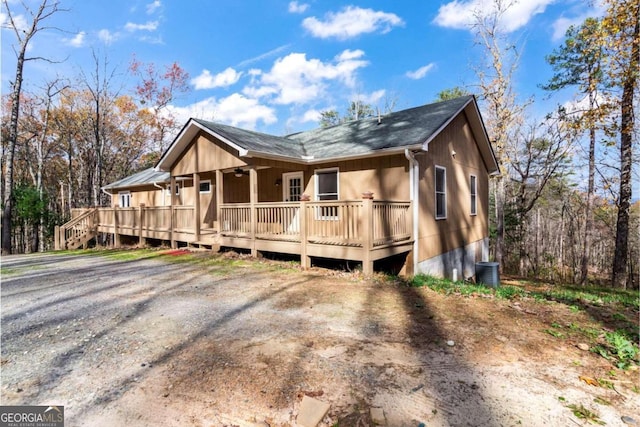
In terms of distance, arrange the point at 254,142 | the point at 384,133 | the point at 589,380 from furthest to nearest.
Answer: the point at 384,133 < the point at 254,142 < the point at 589,380

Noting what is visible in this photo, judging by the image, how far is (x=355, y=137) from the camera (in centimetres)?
1095

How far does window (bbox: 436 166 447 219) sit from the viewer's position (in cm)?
1012

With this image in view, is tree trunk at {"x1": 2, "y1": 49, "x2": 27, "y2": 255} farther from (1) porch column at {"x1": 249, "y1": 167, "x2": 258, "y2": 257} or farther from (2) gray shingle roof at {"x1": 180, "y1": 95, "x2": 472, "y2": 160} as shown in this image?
(1) porch column at {"x1": 249, "y1": 167, "x2": 258, "y2": 257}

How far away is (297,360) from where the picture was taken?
336 cm

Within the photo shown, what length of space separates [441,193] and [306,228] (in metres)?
4.82

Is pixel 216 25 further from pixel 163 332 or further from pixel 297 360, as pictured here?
pixel 297 360

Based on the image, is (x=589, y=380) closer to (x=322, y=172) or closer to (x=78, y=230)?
(x=322, y=172)

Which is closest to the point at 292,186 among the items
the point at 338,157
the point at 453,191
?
the point at 338,157

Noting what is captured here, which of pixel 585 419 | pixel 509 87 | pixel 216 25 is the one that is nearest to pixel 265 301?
pixel 585 419

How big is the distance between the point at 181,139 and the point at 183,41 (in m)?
12.2

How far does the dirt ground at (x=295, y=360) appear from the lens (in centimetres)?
256

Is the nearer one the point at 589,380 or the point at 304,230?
the point at 589,380

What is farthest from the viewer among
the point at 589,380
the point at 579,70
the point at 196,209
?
the point at 579,70

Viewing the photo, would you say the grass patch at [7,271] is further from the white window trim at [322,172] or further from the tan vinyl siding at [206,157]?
the white window trim at [322,172]
